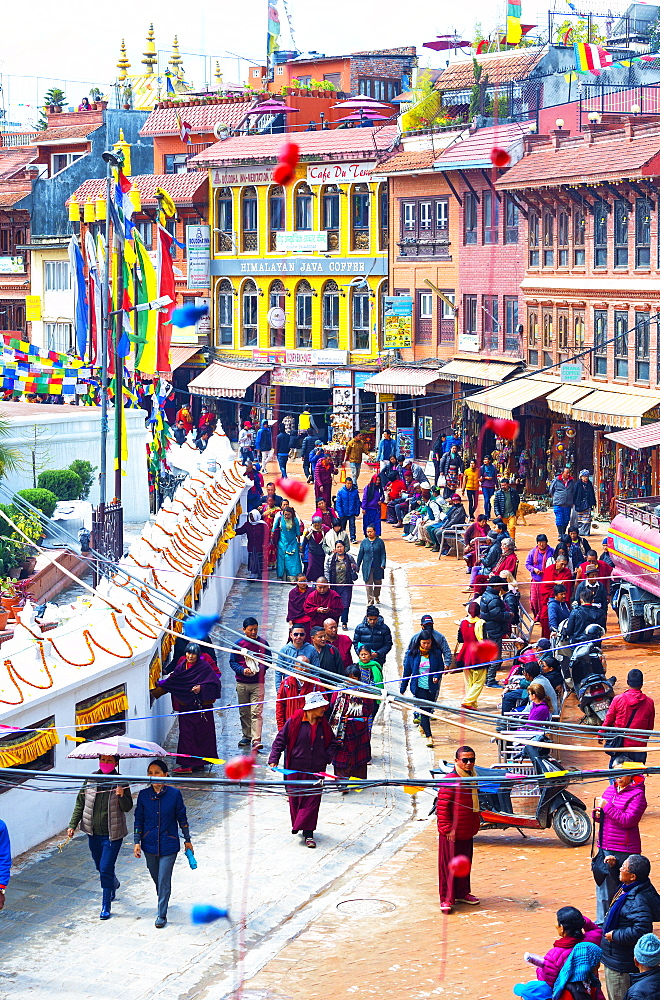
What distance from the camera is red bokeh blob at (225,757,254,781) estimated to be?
14763mm

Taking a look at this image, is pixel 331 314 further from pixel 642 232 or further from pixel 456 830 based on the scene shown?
pixel 456 830

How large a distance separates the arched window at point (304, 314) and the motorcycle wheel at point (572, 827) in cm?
3654

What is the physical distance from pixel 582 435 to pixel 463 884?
23.7m

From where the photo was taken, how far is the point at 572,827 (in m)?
12.9

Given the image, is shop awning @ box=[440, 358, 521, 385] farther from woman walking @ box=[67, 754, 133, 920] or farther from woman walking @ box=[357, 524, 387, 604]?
woman walking @ box=[67, 754, 133, 920]

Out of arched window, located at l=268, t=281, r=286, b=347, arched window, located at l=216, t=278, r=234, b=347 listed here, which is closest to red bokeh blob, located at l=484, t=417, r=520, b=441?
arched window, located at l=268, t=281, r=286, b=347

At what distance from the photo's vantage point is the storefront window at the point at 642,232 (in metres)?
31.0

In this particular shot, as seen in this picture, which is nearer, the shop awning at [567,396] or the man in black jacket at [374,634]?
the man in black jacket at [374,634]

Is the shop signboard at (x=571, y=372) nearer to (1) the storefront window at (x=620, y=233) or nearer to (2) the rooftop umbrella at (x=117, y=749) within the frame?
(1) the storefront window at (x=620, y=233)

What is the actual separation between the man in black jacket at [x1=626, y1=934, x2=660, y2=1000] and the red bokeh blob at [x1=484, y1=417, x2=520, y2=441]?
28.1 metres

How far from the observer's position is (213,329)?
170 ft

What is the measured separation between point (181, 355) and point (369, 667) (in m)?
37.3

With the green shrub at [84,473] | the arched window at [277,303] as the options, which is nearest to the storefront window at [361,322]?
the arched window at [277,303]

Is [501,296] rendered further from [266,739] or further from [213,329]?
[266,739]
